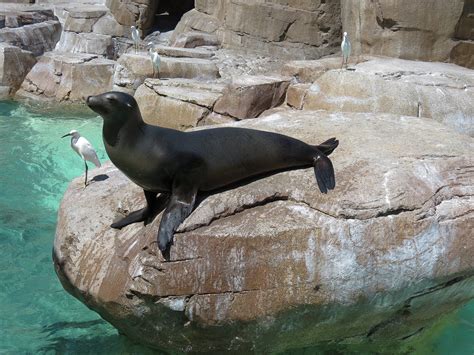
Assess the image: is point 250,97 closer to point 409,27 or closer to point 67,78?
point 409,27

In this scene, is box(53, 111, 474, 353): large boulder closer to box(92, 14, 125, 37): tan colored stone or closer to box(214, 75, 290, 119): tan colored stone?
box(214, 75, 290, 119): tan colored stone

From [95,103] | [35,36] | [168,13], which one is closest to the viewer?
[95,103]

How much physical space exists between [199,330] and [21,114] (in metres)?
7.54

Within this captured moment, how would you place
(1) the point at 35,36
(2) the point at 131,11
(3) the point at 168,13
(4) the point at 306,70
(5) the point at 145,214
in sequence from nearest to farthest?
(5) the point at 145,214
(4) the point at 306,70
(1) the point at 35,36
(2) the point at 131,11
(3) the point at 168,13

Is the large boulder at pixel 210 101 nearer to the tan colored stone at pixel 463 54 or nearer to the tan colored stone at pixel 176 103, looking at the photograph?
the tan colored stone at pixel 176 103

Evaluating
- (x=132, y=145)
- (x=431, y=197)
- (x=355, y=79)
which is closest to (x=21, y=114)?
(x=355, y=79)

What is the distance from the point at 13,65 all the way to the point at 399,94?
7129mm

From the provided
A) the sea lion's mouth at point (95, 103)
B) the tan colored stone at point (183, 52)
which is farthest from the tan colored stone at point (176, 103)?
the sea lion's mouth at point (95, 103)

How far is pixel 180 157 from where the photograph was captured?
3.32 metres

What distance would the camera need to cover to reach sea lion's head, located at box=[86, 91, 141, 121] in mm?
3144

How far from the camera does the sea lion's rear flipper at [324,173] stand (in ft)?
11.3

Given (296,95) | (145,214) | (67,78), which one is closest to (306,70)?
(296,95)

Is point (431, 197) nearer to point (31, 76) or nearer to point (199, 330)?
point (199, 330)

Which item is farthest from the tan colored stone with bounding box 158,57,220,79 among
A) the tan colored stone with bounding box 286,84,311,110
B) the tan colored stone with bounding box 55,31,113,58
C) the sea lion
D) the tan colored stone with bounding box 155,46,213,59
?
the sea lion
